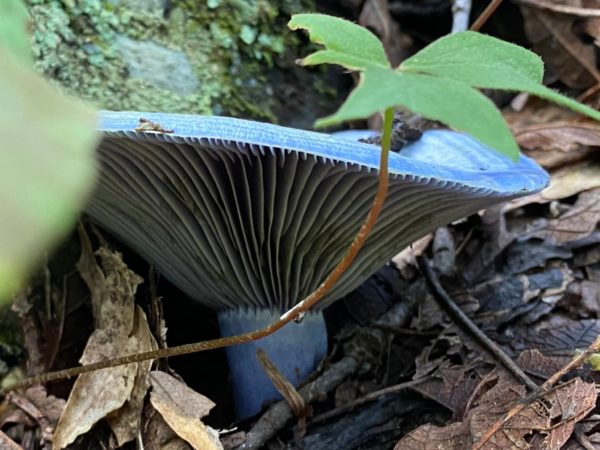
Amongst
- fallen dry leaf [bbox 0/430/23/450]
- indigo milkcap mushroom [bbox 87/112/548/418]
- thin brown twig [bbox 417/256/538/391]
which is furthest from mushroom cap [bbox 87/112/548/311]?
fallen dry leaf [bbox 0/430/23/450]

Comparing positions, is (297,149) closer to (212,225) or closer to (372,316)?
(212,225)

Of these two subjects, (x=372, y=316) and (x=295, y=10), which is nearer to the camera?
(x=372, y=316)

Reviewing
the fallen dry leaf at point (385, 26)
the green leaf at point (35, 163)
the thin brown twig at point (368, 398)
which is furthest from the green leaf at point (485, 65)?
the fallen dry leaf at point (385, 26)

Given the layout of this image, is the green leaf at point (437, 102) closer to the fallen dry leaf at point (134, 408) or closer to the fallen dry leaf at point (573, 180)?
the fallen dry leaf at point (134, 408)

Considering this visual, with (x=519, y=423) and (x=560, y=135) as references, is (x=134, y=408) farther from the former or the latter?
(x=560, y=135)

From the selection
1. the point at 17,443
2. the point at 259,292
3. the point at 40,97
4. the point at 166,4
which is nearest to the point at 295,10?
the point at 166,4

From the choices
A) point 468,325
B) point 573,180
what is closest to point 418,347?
point 468,325
